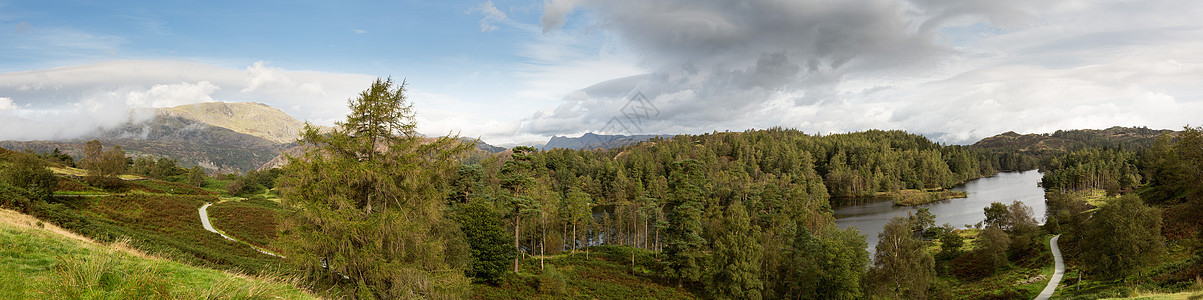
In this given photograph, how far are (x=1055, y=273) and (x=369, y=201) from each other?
61.1 metres

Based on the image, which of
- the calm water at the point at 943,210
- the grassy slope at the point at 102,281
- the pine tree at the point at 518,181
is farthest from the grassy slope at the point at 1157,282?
the pine tree at the point at 518,181

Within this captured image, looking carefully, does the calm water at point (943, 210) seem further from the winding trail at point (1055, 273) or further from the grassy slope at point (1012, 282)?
the winding trail at point (1055, 273)

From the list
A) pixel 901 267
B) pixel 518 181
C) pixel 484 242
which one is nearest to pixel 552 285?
pixel 484 242

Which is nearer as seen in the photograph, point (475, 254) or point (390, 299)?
point (390, 299)

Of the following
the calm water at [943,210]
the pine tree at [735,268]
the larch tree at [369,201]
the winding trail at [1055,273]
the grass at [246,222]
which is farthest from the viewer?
the calm water at [943,210]

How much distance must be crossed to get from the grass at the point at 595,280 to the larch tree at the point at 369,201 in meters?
17.8

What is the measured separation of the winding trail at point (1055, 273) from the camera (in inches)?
1520

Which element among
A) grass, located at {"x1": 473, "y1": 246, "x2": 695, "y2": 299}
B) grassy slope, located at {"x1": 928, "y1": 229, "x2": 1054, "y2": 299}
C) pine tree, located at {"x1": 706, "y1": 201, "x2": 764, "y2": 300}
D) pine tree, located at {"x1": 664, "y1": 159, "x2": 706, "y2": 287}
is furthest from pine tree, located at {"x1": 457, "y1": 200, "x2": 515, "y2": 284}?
grassy slope, located at {"x1": 928, "y1": 229, "x2": 1054, "y2": 299}

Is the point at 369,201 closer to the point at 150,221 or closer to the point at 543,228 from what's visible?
the point at 543,228

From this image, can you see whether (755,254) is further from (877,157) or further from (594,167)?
(877,157)

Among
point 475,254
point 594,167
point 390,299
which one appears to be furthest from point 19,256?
point 594,167

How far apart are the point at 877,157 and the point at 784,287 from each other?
6153 inches

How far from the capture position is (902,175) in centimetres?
16550

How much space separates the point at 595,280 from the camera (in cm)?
4281
